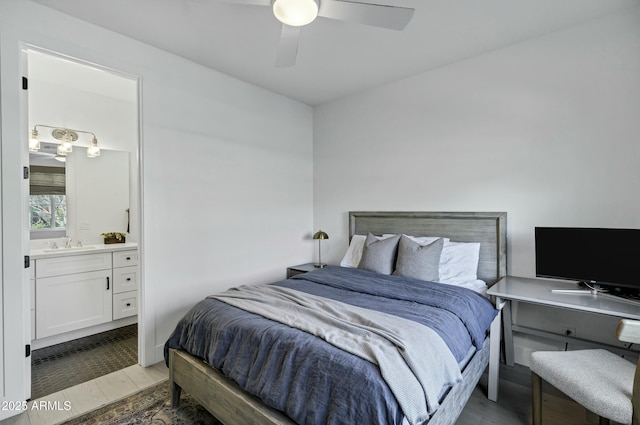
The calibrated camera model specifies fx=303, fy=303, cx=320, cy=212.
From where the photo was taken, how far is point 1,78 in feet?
6.51

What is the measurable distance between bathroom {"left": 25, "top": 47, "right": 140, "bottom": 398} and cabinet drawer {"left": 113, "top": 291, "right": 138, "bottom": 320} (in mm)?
10

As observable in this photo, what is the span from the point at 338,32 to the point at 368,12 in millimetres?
841

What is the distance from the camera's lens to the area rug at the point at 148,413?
1.92 m

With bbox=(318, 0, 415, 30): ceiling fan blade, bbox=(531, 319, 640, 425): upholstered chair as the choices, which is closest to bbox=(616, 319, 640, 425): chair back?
bbox=(531, 319, 640, 425): upholstered chair

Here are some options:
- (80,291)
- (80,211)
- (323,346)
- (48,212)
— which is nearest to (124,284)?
(80,291)

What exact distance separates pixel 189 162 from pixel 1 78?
1316mm

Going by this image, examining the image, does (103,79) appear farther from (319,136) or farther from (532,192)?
(532,192)

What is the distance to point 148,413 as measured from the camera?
6.55 feet

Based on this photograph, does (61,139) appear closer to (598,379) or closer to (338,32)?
(338,32)

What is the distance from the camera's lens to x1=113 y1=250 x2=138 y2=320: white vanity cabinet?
→ 11.2 feet

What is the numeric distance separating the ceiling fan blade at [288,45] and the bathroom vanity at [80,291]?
2.82 meters

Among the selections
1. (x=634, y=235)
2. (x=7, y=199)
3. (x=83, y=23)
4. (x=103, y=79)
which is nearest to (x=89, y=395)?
(x=7, y=199)

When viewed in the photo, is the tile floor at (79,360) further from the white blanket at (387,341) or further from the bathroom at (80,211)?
the white blanket at (387,341)

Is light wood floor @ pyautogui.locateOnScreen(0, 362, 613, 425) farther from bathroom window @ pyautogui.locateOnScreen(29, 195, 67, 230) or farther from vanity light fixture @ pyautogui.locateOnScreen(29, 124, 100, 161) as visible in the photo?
vanity light fixture @ pyautogui.locateOnScreen(29, 124, 100, 161)
